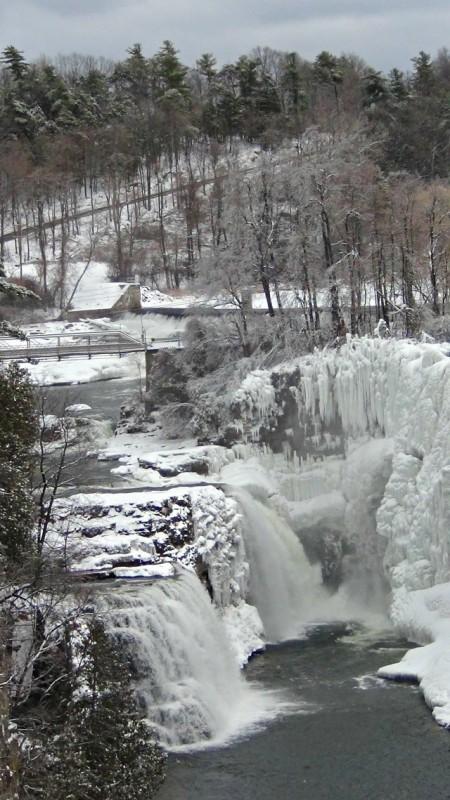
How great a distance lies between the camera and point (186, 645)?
18.1 meters

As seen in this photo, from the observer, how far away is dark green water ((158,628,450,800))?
14.9 m

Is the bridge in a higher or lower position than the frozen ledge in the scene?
higher

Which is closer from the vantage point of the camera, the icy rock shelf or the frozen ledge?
the frozen ledge

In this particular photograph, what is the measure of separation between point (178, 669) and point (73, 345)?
2971 cm

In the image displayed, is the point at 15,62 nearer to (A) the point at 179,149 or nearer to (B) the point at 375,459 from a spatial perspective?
(A) the point at 179,149

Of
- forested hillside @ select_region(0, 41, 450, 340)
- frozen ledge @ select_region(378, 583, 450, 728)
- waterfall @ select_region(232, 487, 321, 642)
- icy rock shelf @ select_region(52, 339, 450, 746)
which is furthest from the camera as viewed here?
forested hillside @ select_region(0, 41, 450, 340)

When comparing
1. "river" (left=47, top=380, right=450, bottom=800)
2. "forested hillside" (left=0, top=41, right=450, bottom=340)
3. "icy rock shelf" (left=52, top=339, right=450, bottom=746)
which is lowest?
"river" (left=47, top=380, right=450, bottom=800)

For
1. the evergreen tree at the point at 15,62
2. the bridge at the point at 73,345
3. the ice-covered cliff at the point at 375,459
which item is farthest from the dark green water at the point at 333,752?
the evergreen tree at the point at 15,62

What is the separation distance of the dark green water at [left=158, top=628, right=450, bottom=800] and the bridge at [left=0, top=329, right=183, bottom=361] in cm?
2450

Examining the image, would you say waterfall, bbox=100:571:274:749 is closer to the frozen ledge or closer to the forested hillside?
the frozen ledge

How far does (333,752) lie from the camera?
15945 mm

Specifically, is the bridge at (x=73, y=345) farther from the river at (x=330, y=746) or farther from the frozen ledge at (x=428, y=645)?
the river at (x=330, y=746)

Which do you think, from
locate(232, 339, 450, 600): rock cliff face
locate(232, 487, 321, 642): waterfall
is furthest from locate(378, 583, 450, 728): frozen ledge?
locate(232, 487, 321, 642): waterfall

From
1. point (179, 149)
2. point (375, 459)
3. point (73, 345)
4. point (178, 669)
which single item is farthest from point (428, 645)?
point (179, 149)
